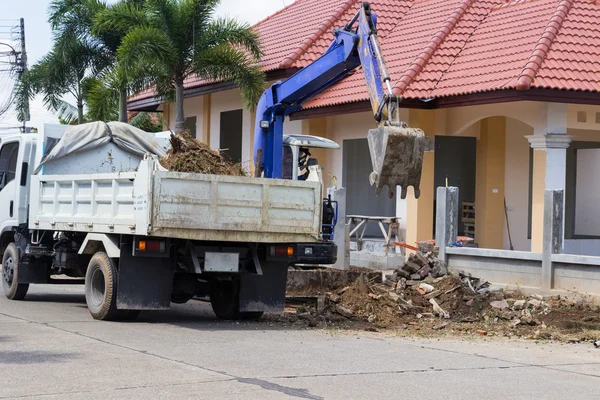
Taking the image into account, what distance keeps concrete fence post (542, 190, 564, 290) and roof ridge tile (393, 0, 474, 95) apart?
5784 mm

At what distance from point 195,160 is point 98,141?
313 centimetres

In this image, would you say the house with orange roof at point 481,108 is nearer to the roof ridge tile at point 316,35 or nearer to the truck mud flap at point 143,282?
the roof ridge tile at point 316,35

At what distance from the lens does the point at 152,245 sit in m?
12.3

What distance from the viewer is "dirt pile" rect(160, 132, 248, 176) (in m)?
12.8

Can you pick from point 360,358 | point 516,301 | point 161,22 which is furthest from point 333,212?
point 161,22

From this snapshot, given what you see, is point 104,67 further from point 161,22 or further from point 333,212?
point 333,212

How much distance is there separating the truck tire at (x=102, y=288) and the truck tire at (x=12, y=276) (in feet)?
8.24

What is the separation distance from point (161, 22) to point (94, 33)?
3682 mm

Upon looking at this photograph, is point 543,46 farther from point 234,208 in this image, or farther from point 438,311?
point 234,208

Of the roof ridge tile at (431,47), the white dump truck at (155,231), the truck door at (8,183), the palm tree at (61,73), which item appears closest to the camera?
the white dump truck at (155,231)

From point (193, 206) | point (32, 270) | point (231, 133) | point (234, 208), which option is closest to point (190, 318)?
point (234, 208)

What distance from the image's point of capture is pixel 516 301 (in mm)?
14812

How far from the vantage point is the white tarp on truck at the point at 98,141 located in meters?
15.2

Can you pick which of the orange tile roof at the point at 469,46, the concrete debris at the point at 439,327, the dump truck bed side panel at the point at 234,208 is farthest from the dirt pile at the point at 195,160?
the orange tile roof at the point at 469,46
